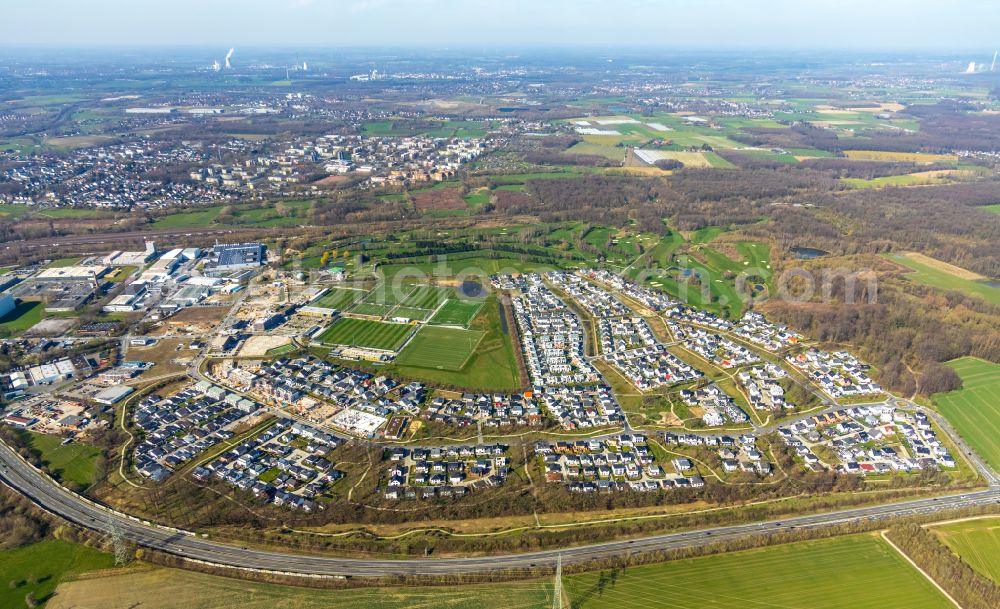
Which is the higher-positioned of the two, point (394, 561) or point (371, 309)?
point (371, 309)

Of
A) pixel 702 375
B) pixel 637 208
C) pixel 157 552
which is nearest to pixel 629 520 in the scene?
pixel 702 375

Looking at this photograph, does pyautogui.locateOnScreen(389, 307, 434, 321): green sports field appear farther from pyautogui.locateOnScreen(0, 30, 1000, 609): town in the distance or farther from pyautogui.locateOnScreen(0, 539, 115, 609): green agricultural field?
pyautogui.locateOnScreen(0, 539, 115, 609): green agricultural field

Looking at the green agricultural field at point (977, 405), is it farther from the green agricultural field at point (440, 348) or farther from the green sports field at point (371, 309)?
the green sports field at point (371, 309)

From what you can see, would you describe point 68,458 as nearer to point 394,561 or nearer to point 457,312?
point 394,561

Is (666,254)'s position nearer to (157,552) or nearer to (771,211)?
(771,211)

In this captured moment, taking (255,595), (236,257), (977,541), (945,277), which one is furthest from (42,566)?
(945,277)

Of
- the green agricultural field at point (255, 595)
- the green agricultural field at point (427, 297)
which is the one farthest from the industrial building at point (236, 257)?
the green agricultural field at point (255, 595)
